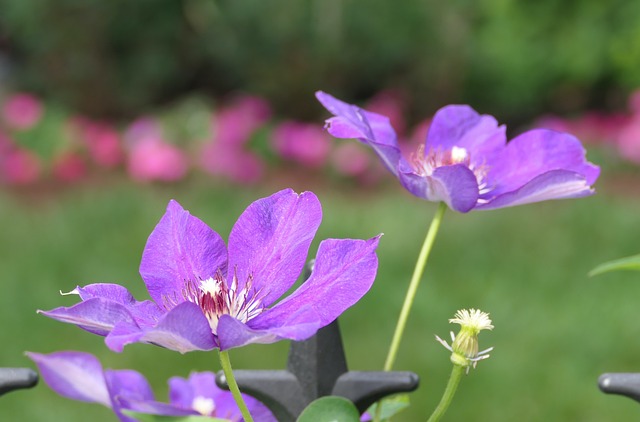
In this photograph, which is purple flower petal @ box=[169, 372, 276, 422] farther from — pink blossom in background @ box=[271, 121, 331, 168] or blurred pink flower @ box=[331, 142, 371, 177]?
pink blossom in background @ box=[271, 121, 331, 168]

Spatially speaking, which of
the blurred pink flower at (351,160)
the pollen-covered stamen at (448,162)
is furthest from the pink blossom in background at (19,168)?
the pollen-covered stamen at (448,162)

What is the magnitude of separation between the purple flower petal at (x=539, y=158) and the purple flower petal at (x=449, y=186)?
0.04 m

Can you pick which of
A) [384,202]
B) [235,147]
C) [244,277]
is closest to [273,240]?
[244,277]

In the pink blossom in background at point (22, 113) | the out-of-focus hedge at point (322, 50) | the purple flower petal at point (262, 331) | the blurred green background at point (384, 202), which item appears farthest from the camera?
the out-of-focus hedge at point (322, 50)

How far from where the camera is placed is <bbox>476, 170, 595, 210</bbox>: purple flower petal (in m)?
0.56

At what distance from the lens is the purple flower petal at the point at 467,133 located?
68cm

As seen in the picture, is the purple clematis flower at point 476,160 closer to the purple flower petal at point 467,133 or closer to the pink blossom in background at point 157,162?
the purple flower petal at point 467,133

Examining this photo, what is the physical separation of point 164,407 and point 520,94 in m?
4.58

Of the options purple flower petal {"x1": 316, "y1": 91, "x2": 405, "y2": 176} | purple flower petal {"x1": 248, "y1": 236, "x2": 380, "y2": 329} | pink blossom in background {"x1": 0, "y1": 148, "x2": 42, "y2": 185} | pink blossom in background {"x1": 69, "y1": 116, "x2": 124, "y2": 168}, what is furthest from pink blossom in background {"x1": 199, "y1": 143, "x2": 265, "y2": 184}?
purple flower petal {"x1": 248, "y1": 236, "x2": 380, "y2": 329}

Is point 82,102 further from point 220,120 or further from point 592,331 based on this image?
point 592,331

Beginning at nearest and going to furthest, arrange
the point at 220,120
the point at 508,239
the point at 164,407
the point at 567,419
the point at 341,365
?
the point at 164,407 → the point at 341,365 → the point at 567,419 → the point at 508,239 → the point at 220,120

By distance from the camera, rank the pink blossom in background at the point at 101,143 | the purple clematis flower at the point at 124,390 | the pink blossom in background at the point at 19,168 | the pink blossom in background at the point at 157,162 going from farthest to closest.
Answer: the pink blossom in background at the point at 101,143 → the pink blossom in background at the point at 19,168 → the pink blossom in background at the point at 157,162 → the purple clematis flower at the point at 124,390

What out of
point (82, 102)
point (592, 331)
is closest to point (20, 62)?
point (82, 102)

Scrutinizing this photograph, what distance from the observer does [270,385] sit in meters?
0.62
